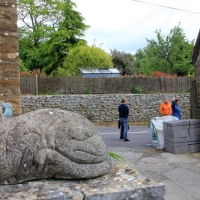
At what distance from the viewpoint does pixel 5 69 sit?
17.2 ft

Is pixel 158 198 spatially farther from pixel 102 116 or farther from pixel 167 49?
pixel 167 49

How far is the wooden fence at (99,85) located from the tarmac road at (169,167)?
31.9 ft

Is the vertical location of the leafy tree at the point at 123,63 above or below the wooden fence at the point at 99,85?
above

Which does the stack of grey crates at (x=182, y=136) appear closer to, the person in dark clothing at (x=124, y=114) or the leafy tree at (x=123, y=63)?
the person in dark clothing at (x=124, y=114)

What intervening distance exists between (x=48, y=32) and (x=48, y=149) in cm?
3569

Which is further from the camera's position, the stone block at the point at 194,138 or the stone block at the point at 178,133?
the stone block at the point at 194,138

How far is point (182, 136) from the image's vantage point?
8.65 meters

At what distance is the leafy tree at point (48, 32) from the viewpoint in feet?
104

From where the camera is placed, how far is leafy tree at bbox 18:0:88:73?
31.6 m

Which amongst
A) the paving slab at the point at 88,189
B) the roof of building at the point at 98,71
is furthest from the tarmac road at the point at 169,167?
the roof of building at the point at 98,71

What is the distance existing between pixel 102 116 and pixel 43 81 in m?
4.29

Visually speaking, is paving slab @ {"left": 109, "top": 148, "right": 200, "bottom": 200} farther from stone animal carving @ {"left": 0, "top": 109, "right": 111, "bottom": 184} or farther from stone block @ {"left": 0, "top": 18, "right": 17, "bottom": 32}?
stone block @ {"left": 0, "top": 18, "right": 17, "bottom": 32}

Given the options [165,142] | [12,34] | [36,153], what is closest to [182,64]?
[165,142]

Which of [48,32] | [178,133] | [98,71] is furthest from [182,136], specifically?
[48,32]
